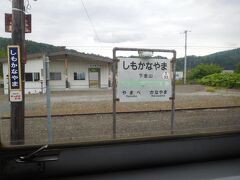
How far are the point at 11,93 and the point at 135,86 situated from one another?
49.2 inches

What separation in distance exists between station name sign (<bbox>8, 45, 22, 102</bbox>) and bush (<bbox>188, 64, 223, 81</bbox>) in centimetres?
112

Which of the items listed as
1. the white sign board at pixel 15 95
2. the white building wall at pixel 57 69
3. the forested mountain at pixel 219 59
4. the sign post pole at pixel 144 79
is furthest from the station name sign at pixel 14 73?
the forested mountain at pixel 219 59

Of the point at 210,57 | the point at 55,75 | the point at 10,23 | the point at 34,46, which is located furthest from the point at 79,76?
the point at 210,57

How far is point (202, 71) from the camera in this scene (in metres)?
1.58

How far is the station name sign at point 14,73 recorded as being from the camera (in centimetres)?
126

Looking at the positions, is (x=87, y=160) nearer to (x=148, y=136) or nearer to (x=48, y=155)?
(x=48, y=155)

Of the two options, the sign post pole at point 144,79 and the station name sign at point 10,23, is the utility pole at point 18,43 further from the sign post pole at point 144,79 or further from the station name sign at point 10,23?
the sign post pole at point 144,79

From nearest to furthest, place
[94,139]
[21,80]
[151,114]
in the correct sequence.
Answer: [94,139] < [21,80] < [151,114]

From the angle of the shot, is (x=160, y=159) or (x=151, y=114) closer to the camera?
(x=160, y=159)

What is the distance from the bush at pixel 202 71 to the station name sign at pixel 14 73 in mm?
1118

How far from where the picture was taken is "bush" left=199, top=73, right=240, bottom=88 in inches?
62.1

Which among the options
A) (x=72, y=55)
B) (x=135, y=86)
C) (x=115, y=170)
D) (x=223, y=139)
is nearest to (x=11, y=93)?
(x=72, y=55)

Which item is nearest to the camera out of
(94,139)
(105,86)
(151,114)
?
(94,139)

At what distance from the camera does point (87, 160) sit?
116cm
